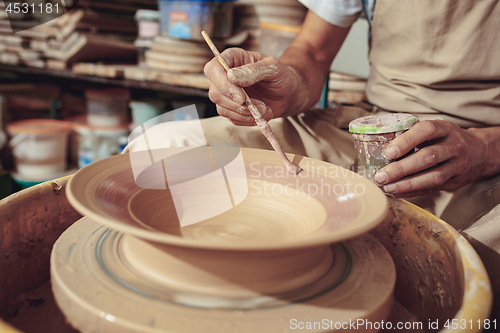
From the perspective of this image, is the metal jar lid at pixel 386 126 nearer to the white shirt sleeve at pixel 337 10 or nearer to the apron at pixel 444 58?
the apron at pixel 444 58

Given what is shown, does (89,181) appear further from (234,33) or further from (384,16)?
(234,33)

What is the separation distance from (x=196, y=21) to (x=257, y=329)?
1.86 metres

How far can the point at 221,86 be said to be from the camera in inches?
35.9

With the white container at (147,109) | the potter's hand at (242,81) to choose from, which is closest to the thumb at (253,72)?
the potter's hand at (242,81)

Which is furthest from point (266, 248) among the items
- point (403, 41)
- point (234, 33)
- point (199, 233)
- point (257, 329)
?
point (234, 33)

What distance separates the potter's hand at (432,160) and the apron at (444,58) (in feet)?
0.57

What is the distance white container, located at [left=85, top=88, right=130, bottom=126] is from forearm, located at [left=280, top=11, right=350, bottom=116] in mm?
1530

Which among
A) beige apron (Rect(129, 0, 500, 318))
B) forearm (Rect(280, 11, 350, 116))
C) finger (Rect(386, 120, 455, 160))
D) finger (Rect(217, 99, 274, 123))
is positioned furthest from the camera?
forearm (Rect(280, 11, 350, 116))

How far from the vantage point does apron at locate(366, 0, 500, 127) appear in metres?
1.05

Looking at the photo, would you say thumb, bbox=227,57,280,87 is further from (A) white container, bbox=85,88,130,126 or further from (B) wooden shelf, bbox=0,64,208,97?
(A) white container, bbox=85,88,130,126

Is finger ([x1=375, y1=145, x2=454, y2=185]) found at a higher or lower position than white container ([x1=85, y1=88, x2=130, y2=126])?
higher

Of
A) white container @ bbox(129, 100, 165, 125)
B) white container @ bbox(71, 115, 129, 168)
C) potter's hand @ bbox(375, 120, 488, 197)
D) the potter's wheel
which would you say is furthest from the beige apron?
white container @ bbox(71, 115, 129, 168)

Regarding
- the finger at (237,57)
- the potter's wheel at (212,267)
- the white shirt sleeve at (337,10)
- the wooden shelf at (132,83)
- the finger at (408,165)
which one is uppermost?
the white shirt sleeve at (337,10)

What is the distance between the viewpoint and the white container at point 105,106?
2490mm
